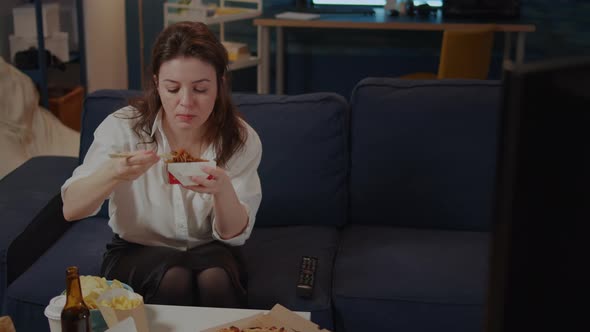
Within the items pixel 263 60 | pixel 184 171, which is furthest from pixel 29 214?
pixel 263 60

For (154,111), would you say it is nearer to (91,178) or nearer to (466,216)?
(91,178)

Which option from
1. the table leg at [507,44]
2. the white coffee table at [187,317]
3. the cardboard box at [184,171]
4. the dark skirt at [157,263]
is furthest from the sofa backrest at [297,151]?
the table leg at [507,44]

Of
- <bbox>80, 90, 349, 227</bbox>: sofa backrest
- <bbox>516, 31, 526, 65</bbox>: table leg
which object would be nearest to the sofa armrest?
<bbox>80, 90, 349, 227</bbox>: sofa backrest

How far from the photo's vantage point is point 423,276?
2271mm

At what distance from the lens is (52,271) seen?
2.28 metres

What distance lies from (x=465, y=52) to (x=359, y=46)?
1.35 metres

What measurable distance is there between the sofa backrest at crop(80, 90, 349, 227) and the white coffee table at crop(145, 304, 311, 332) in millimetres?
803

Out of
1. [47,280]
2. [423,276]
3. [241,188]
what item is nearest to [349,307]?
[423,276]

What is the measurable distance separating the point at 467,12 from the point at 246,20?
1.56m

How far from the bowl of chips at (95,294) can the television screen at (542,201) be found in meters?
1.10

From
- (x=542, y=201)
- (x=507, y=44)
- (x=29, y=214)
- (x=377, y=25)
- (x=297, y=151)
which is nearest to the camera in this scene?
(x=542, y=201)

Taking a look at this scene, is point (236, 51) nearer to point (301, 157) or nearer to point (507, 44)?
point (507, 44)

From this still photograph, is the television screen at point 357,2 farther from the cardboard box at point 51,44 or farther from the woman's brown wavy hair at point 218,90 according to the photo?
the woman's brown wavy hair at point 218,90

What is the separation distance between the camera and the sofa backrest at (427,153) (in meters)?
2.60
